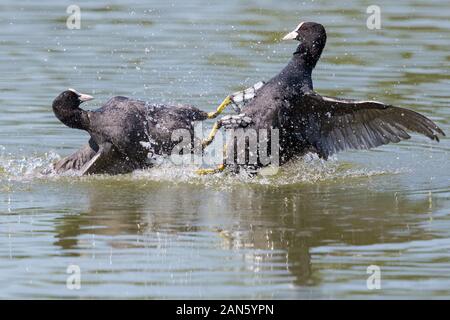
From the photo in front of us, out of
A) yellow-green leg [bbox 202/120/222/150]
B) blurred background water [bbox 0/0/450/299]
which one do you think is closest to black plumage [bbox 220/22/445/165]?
yellow-green leg [bbox 202/120/222/150]

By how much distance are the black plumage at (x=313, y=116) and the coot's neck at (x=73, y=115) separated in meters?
1.26

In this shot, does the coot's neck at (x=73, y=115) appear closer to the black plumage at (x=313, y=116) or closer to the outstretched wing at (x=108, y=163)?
the outstretched wing at (x=108, y=163)

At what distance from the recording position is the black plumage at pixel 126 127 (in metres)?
9.61

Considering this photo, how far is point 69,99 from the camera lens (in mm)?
9820

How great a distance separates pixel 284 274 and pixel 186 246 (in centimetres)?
84

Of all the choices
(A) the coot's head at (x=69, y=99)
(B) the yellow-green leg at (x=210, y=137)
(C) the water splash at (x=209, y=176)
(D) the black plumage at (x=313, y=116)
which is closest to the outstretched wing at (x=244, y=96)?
(D) the black plumage at (x=313, y=116)

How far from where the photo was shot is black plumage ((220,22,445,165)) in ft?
31.4

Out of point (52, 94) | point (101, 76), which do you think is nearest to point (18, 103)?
point (52, 94)

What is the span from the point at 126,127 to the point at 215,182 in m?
0.87

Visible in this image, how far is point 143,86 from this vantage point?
41.9 ft

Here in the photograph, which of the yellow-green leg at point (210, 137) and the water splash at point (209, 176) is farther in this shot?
the water splash at point (209, 176)

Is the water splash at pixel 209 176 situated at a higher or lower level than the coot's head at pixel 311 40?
lower

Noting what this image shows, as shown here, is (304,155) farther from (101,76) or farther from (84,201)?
(101,76)

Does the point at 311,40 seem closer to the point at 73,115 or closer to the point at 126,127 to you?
the point at 126,127
